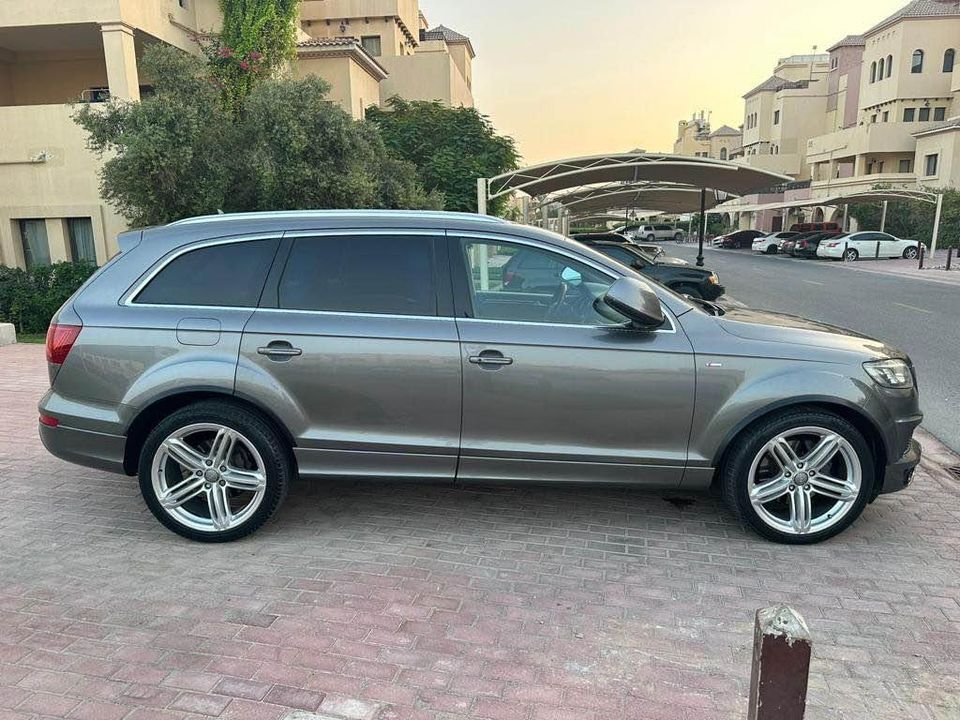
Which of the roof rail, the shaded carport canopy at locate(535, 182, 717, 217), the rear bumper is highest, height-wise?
the shaded carport canopy at locate(535, 182, 717, 217)

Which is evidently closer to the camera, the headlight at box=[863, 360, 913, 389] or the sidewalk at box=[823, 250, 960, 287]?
the headlight at box=[863, 360, 913, 389]

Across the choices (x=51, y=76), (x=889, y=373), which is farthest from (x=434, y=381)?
(x=51, y=76)

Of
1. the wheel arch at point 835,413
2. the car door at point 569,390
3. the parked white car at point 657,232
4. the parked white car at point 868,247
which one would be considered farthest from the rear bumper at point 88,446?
the parked white car at point 657,232

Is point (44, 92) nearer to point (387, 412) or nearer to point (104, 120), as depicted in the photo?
point (104, 120)

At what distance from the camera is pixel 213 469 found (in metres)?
3.86

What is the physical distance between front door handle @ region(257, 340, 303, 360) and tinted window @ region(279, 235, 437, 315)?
0.76 ft

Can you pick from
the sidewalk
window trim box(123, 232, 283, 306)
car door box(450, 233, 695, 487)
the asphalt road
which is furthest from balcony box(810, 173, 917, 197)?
window trim box(123, 232, 283, 306)

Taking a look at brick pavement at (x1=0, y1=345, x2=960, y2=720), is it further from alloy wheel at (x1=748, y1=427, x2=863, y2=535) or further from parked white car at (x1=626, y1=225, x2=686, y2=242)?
parked white car at (x1=626, y1=225, x2=686, y2=242)

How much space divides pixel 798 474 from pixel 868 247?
32.7m

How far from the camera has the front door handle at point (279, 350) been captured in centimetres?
374

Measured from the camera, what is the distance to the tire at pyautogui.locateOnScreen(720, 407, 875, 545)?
3.73m

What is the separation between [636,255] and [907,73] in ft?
142

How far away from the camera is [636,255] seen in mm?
13656

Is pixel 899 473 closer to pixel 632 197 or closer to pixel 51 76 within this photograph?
pixel 51 76
